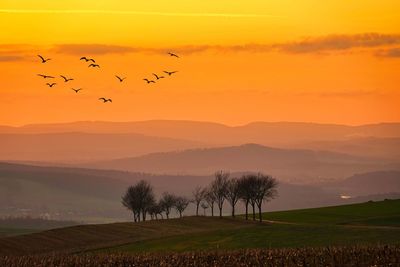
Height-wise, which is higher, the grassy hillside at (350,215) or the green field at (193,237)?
the grassy hillside at (350,215)

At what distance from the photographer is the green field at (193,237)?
372ft

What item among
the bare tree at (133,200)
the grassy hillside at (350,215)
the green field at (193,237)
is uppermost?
the bare tree at (133,200)

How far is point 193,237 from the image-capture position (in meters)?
127

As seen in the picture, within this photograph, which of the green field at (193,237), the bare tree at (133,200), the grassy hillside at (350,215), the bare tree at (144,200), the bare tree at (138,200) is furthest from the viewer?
the bare tree at (144,200)

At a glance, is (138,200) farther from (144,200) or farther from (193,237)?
(193,237)

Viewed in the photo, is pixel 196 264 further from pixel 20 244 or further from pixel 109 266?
pixel 20 244

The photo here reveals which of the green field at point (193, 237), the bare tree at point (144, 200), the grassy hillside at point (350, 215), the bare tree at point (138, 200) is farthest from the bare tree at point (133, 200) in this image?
the green field at point (193, 237)

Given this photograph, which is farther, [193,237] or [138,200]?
[138,200]

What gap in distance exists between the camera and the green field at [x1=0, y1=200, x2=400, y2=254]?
11324cm

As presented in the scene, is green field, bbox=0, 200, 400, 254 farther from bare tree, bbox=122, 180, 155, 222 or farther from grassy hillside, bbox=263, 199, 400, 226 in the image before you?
bare tree, bbox=122, 180, 155, 222

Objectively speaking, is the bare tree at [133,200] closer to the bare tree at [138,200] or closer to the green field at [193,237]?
the bare tree at [138,200]

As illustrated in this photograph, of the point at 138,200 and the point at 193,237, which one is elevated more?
the point at 138,200

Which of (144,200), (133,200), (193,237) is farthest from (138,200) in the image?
(193,237)

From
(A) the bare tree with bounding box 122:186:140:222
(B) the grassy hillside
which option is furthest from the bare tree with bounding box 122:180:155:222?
(B) the grassy hillside
